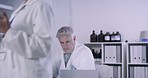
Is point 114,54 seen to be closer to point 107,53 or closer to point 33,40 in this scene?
point 107,53

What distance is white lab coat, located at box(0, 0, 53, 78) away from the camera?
1138 millimetres

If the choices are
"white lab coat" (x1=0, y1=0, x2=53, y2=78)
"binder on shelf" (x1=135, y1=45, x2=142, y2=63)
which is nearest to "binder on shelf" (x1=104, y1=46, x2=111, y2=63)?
"binder on shelf" (x1=135, y1=45, x2=142, y2=63)

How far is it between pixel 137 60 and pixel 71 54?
157 cm

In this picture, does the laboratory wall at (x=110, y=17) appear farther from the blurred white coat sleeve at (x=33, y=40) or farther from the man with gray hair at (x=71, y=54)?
the blurred white coat sleeve at (x=33, y=40)

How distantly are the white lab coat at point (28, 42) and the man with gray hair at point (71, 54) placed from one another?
1.21m

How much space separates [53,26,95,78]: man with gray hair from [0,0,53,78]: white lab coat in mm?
1213

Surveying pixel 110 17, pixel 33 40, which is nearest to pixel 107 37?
pixel 110 17

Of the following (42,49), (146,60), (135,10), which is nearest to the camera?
(42,49)

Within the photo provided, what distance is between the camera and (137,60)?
12.5 feet

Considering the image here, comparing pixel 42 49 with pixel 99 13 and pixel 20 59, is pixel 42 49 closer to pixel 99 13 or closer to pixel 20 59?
pixel 20 59

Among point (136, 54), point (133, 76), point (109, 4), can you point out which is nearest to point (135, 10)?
point (109, 4)

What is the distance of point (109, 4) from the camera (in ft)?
14.4

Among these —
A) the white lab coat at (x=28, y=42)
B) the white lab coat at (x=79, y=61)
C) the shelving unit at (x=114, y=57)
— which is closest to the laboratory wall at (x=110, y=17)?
the shelving unit at (x=114, y=57)

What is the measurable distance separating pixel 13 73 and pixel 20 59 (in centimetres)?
8
